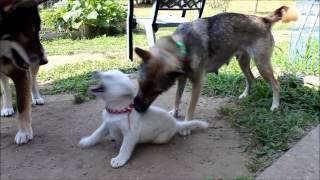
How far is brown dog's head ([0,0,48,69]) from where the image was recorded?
3.12m

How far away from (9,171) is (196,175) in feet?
4.73

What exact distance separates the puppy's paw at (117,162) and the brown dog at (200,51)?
0.42m

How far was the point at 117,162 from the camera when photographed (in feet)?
10.7

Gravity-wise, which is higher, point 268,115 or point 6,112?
point 268,115

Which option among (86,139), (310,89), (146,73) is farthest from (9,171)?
(310,89)

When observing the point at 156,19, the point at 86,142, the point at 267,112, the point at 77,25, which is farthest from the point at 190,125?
the point at 77,25

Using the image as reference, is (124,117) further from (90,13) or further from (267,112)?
(90,13)

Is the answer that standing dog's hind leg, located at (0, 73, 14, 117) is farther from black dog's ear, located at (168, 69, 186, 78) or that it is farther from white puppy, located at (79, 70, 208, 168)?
black dog's ear, located at (168, 69, 186, 78)

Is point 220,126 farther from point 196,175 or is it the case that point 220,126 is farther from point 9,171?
point 9,171

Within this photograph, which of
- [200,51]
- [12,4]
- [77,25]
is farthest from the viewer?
[77,25]

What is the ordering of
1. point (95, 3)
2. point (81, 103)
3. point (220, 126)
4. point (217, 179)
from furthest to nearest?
1. point (95, 3)
2. point (81, 103)
3. point (220, 126)
4. point (217, 179)

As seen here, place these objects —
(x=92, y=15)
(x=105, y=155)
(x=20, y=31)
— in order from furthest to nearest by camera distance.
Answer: (x=92, y=15)
(x=105, y=155)
(x=20, y=31)

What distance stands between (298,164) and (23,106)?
7.84 ft

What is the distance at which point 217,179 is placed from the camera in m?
3.09
